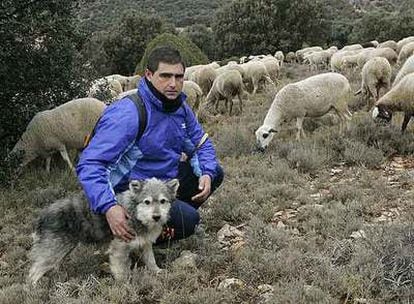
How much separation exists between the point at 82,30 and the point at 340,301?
754cm

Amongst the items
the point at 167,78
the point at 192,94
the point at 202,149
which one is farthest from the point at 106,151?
the point at 192,94

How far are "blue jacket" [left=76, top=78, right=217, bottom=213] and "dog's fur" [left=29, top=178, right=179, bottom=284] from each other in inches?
9.3

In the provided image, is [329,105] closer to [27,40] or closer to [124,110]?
[27,40]

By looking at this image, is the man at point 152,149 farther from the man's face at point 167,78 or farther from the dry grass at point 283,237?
the dry grass at point 283,237

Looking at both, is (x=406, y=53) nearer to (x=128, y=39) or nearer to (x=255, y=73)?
(x=255, y=73)

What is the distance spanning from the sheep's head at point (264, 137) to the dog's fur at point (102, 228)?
4900 mm

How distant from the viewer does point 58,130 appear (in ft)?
28.1

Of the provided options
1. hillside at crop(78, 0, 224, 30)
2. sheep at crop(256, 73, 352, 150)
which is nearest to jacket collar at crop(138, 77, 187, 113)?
sheep at crop(256, 73, 352, 150)

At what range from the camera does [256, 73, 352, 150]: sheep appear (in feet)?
32.5

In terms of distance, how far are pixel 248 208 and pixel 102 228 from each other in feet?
6.67

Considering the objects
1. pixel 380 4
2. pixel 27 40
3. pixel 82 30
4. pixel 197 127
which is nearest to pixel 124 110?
pixel 197 127

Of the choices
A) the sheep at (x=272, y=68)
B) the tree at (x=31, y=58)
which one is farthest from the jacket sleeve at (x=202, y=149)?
the sheep at (x=272, y=68)

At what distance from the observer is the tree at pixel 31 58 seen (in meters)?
7.90

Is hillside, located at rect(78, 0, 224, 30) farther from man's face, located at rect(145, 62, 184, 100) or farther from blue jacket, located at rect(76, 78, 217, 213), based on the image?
man's face, located at rect(145, 62, 184, 100)
